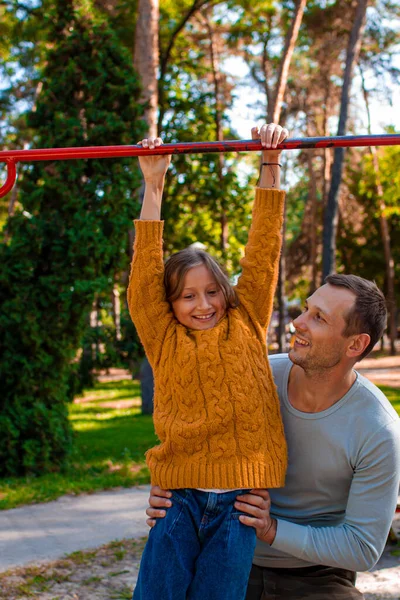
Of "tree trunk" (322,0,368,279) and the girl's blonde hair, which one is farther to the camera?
"tree trunk" (322,0,368,279)

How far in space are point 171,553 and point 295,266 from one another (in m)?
23.8

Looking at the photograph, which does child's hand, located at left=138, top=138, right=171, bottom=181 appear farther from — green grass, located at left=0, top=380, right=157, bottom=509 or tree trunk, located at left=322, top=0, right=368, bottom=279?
tree trunk, located at left=322, top=0, right=368, bottom=279

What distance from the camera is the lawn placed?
20.1ft

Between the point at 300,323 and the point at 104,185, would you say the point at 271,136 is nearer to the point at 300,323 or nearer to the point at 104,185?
the point at 300,323

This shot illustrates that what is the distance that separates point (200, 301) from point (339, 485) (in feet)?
2.46

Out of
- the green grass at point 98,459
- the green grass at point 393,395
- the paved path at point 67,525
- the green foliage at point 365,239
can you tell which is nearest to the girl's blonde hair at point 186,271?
the paved path at point 67,525

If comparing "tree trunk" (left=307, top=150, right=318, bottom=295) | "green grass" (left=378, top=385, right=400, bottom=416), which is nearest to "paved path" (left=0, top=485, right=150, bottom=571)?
"green grass" (left=378, top=385, right=400, bottom=416)

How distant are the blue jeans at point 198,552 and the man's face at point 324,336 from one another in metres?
0.47

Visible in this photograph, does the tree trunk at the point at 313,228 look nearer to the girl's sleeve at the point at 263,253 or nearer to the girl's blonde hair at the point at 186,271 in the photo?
the girl's sleeve at the point at 263,253

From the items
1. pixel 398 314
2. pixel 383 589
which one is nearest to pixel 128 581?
pixel 383 589

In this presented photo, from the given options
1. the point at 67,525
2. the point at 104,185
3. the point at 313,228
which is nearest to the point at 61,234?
the point at 104,185

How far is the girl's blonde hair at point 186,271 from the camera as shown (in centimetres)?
252

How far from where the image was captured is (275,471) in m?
2.31

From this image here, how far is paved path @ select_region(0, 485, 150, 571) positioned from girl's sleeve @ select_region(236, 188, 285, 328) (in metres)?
2.55
